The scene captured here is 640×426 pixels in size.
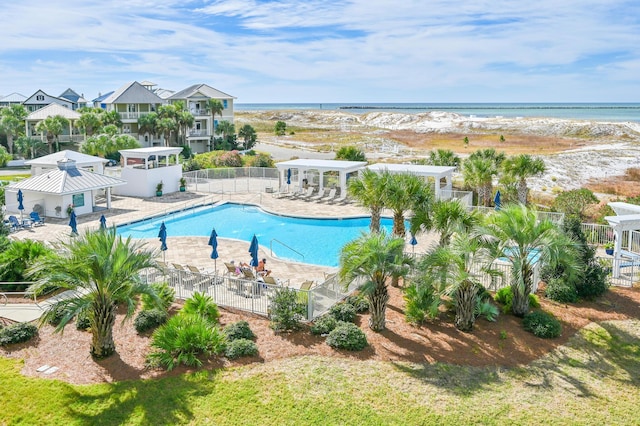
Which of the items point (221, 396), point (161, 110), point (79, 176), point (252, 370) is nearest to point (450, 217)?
point (252, 370)

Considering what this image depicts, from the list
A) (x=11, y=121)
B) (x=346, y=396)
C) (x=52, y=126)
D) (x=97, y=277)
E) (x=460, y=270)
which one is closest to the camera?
(x=346, y=396)

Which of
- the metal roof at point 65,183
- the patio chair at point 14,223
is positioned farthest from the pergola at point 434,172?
the patio chair at point 14,223

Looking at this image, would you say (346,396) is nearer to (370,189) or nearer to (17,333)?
(370,189)

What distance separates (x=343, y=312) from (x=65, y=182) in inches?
774

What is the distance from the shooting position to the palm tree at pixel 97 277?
1157 centimetres

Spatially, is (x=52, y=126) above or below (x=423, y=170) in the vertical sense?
above

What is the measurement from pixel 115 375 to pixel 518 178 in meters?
23.8

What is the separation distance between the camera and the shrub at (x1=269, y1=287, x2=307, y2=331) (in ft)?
45.9

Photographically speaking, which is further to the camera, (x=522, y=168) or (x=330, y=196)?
(x=330, y=196)

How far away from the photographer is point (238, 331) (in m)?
13.4

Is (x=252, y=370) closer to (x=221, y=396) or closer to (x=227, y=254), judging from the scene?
(x=221, y=396)

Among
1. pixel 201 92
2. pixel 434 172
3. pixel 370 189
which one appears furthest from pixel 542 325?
pixel 201 92

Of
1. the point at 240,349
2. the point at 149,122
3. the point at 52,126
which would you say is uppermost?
the point at 149,122

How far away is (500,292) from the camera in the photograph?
15.8m
